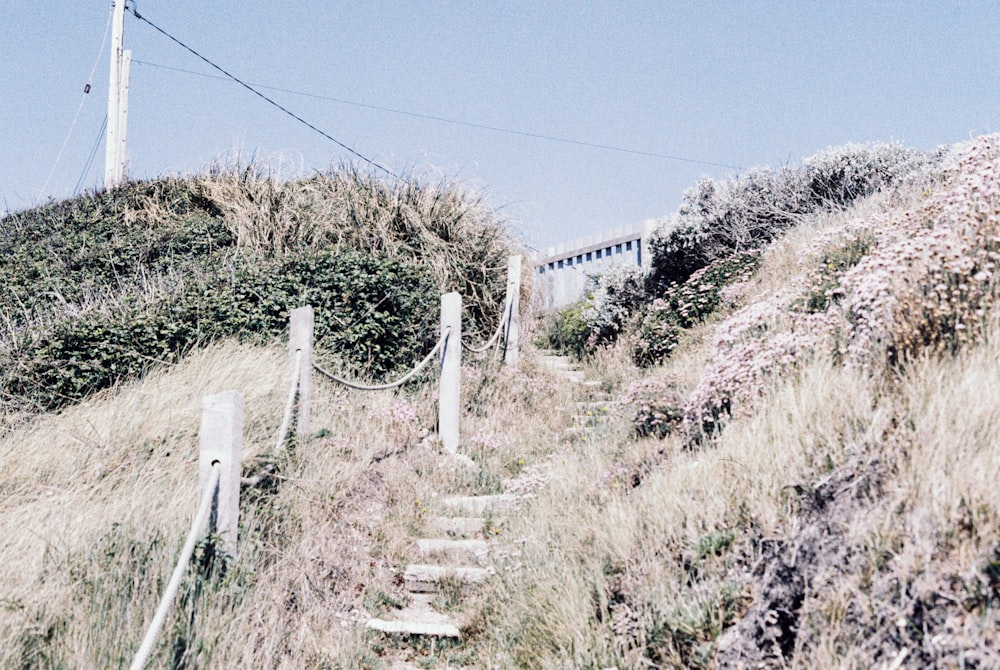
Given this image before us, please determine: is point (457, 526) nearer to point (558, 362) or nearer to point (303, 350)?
point (303, 350)

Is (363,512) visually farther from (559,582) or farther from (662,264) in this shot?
(662,264)

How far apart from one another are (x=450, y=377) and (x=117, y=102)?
1238 centimetres

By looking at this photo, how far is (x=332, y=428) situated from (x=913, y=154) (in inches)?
343

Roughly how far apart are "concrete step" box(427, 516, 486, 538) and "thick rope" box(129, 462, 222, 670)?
6.58ft

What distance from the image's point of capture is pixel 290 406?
5578 millimetres

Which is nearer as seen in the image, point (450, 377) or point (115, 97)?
point (450, 377)

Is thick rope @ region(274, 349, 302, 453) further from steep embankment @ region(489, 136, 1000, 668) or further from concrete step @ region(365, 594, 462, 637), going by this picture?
steep embankment @ region(489, 136, 1000, 668)

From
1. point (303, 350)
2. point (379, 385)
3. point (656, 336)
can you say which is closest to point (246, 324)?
point (379, 385)

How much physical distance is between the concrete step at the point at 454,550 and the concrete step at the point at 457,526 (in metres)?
0.24

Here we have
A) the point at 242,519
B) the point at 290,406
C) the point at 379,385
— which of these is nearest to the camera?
the point at 242,519

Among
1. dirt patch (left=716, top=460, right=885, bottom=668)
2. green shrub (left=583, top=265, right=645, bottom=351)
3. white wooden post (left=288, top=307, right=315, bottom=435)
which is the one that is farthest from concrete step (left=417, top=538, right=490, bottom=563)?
green shrub (left=583, top=265, right=645, bottom=351)

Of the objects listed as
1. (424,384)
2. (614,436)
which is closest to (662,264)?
→ (424,384)

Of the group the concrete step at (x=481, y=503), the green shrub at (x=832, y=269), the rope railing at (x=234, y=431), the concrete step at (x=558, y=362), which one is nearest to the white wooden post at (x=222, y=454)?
the rope railing at (x=234, y=431)

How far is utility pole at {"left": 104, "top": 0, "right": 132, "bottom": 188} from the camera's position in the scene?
1562 centimetres
